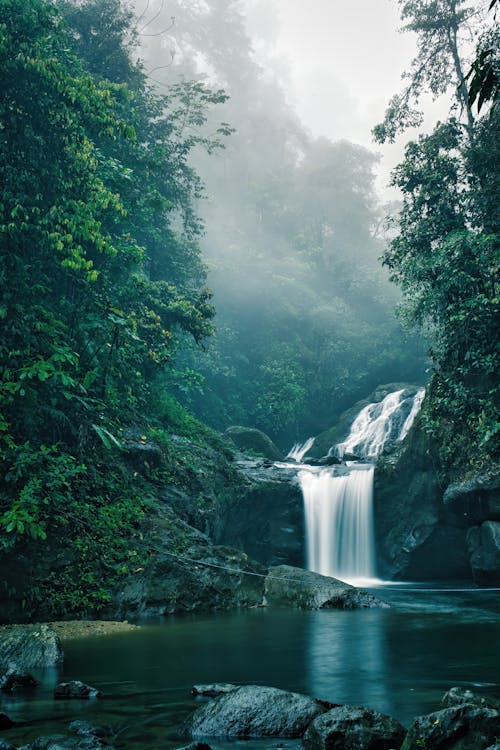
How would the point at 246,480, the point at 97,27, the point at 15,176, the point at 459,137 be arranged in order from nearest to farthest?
the point at 15,176
the point at 459,137
the point at 246,480
the point at 97,27

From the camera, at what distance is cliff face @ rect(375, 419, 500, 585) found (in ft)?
46.9

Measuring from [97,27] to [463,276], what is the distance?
52.2 feet

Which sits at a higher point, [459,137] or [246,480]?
[459,137]

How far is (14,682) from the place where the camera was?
20.5ft

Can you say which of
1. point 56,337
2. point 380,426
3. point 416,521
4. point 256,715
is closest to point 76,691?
point 256,715

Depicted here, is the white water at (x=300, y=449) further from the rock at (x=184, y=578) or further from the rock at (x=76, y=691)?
the rock at (x=76, y=691)

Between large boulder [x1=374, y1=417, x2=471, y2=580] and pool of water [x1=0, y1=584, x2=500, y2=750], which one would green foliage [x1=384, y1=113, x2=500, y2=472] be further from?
pool of water [x1=0, y1=584, x2=500, y2=750]

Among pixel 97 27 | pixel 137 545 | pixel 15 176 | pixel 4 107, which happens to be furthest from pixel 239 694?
pixel 97 27

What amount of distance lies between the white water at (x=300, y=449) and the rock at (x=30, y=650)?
22063mm

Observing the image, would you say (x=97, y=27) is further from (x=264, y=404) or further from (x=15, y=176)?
(x=264, y=404)

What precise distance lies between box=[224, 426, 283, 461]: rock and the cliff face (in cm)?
687

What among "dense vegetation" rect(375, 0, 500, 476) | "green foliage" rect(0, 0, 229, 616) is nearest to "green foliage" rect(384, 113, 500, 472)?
"dense vegetation" rect(375, 0, 500, 476)

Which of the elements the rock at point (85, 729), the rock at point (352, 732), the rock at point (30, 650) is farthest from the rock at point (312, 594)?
the rock at point (352, 732)

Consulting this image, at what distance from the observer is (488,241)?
13711mm
